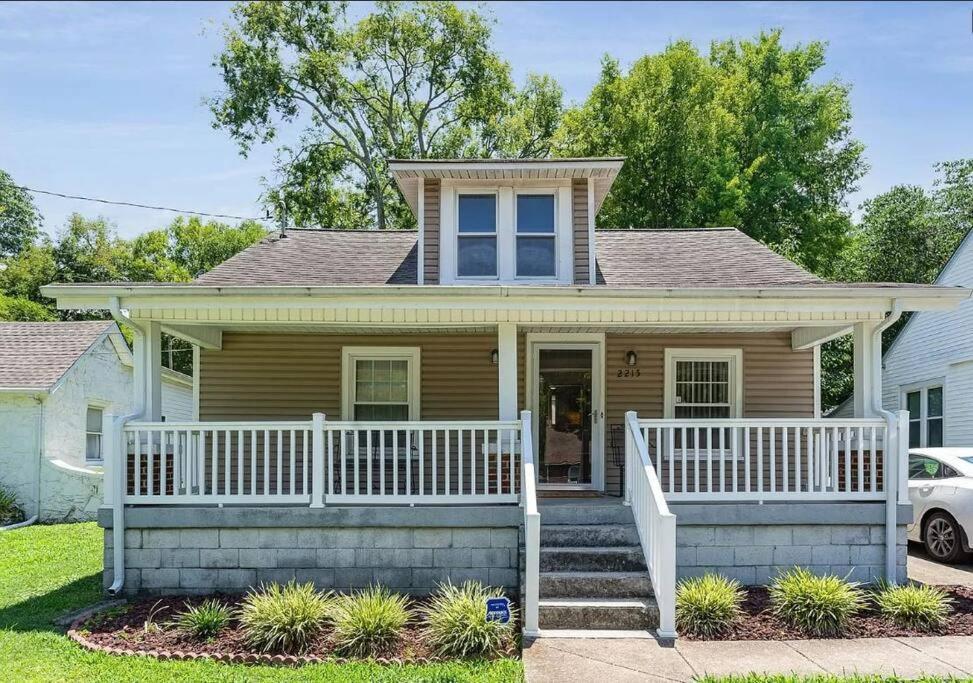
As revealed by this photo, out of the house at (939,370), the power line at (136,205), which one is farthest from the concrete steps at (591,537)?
the power line at (136,205)

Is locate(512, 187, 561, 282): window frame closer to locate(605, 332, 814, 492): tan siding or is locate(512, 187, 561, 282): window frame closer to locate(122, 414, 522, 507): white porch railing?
locate(605, 332, 814, 492): tan siding

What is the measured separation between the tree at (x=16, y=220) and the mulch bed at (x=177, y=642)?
103 feet

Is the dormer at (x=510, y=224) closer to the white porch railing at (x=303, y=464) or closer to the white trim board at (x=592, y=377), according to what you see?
the white trim board at (x=592, y=377)

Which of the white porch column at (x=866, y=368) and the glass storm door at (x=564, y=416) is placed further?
the glass storm door at (x=564, y=416)

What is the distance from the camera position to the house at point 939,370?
1447cm

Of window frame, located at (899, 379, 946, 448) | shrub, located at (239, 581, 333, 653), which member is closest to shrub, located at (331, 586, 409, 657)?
shrub, located at (239, 581, 333, 653)

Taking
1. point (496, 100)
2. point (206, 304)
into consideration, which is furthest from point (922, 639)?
point (496, 100)

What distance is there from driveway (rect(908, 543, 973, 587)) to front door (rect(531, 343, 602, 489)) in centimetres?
391

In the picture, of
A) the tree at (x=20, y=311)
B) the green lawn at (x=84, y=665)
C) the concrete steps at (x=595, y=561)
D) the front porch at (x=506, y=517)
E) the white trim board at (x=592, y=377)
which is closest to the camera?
the green lawn at (x=84, y=665)

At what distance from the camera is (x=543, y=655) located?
244 inches

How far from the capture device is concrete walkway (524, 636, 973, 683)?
5820mm

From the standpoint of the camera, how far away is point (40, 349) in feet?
52.2

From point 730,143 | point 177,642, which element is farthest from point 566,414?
point 730,143

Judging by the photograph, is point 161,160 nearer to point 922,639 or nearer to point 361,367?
point 361,367
